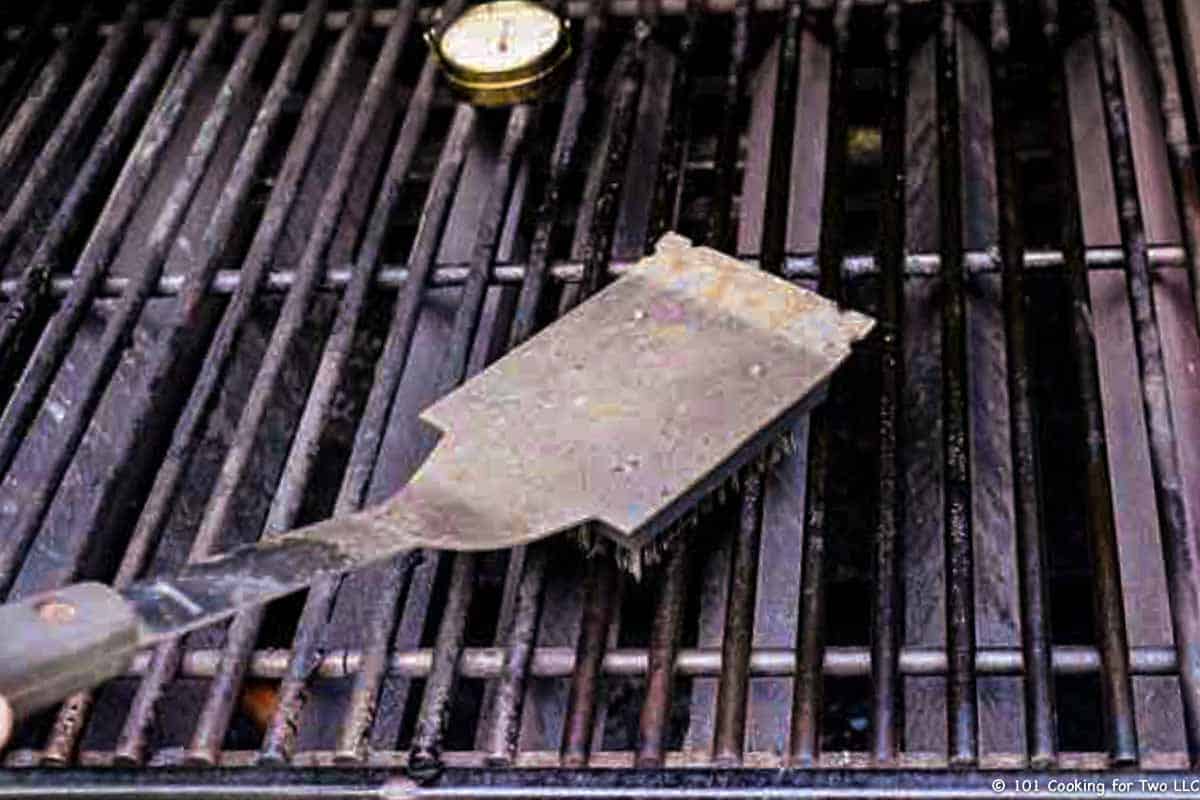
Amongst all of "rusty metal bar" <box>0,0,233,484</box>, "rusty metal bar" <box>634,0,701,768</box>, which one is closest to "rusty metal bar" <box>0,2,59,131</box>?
"rusty metal bar" <box>0,0,233,484</box>

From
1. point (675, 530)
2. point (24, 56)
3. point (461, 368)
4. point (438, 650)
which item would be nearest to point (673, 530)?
point (675, 530)

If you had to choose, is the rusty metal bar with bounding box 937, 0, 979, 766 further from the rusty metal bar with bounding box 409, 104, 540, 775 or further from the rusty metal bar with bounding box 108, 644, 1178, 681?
the rusty metal bar with bounding box 409, 104, 540, 775

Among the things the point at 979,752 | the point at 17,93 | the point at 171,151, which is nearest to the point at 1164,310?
the point at 979,752

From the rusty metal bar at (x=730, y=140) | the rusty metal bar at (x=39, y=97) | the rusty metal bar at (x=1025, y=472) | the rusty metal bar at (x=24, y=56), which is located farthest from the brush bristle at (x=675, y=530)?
the rusty metal bar at (x=24, y=56)

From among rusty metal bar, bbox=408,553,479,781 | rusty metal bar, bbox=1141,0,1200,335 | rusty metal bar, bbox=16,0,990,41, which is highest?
rusty metal bar, bbox=16,0,990,41

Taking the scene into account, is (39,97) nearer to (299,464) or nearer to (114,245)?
(114,245)

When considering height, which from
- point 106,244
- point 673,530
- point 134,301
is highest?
point 106,244

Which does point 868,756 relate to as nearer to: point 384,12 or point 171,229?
point 171,229
